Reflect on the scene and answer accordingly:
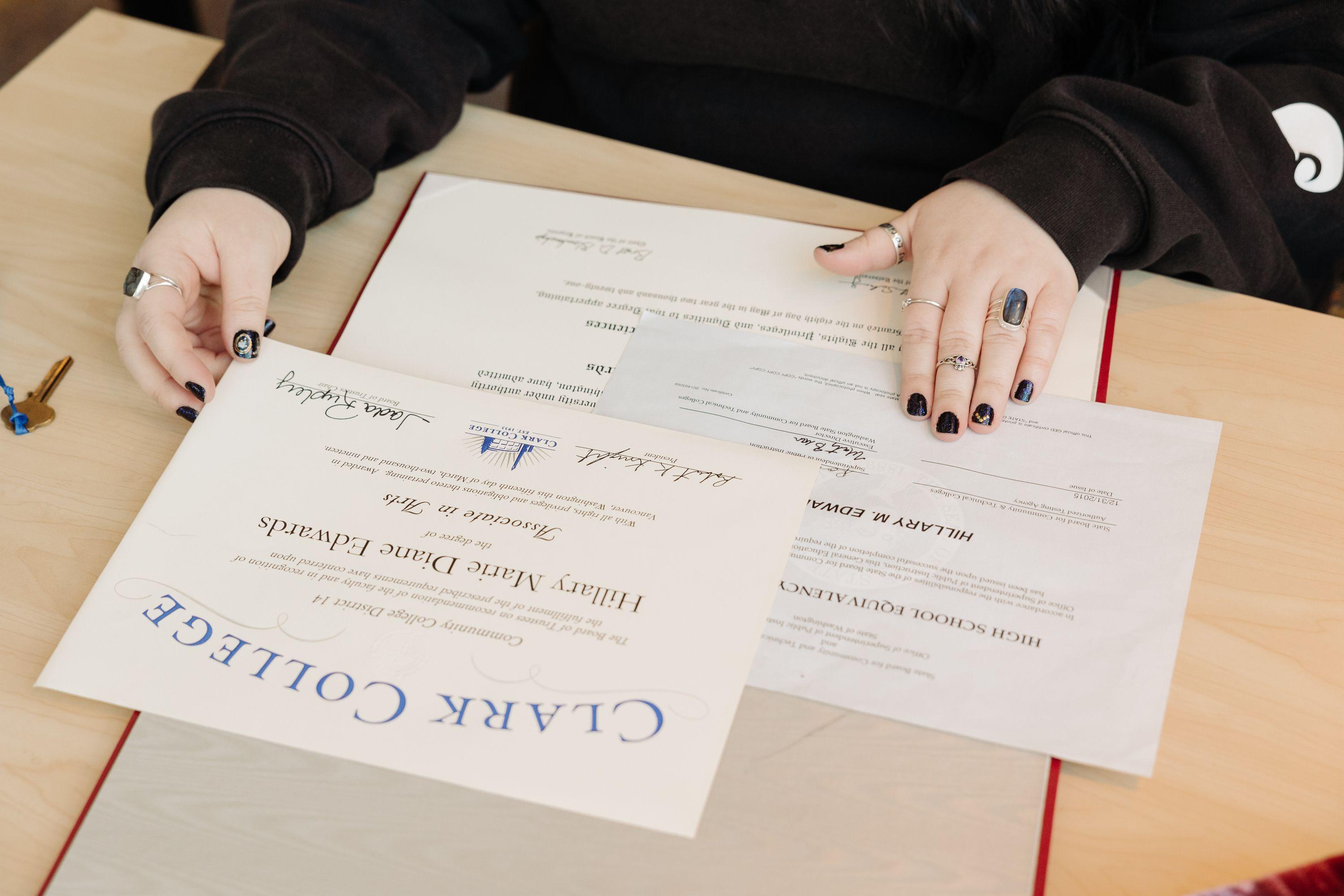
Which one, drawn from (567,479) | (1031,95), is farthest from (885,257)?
(567,479)

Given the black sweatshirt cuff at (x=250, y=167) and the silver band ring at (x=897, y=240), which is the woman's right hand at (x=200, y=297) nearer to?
the black sweatshirt cuff at (x=250, y=167)

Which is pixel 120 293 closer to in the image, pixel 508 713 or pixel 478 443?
pixel 478 443

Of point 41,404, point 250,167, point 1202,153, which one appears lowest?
point 41,404

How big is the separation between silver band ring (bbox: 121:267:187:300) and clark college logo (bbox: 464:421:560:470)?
9.1 inches

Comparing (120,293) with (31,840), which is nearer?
(31,840)

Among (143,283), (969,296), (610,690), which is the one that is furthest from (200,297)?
(969,296)

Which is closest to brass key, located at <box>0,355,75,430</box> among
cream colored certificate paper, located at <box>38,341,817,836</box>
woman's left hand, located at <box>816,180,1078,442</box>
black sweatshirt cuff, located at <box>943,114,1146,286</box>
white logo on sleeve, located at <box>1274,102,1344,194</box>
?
cream colored certificate paper, located at <box>38,341,817,836</box>

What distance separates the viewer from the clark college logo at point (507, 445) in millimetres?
541

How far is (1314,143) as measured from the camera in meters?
0.69

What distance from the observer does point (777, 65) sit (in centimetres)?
83

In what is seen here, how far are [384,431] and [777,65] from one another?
52 cm

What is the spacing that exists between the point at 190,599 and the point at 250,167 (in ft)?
1.09

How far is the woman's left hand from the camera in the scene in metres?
0.57

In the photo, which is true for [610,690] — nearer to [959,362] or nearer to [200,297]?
[959,362]
